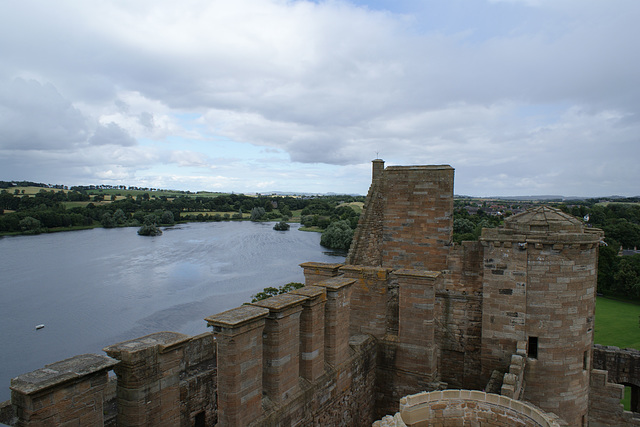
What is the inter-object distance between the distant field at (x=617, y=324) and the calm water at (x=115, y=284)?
2767cm

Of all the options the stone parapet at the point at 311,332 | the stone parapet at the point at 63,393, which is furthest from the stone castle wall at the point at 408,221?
the stone parapet at the point at 63,393

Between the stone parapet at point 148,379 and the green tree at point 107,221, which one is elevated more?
the stone parapet at point 148,379

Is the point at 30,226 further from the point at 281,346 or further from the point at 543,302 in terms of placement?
the point at 543,302

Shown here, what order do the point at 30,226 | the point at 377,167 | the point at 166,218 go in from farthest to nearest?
the point at 166,218 → the point at 30,226 → the point at 377,167

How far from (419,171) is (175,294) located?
36.1 meters

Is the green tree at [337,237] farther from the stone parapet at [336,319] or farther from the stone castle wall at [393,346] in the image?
the stone parapet at [336,319]

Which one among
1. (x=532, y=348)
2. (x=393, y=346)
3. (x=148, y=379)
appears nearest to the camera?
(x=148, y=379)

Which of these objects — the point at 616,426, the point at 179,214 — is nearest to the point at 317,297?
the point at 616,426

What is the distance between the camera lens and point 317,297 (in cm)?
498

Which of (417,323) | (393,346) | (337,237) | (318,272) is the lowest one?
(337,237)

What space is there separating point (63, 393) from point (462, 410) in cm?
367

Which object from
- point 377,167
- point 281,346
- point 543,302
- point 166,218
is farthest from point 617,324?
point 166,218

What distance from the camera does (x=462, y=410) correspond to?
4.25 metres

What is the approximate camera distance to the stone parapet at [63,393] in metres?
2.76
